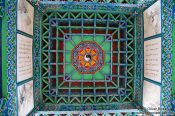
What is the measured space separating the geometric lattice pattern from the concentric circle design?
104mm

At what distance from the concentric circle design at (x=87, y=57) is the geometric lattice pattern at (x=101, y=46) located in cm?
10

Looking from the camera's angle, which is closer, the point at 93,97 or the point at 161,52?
the point at 161,52

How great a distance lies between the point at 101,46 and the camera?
12.0 ft

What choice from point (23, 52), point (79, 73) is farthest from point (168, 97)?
point (23, 52)

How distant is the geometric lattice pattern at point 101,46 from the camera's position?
3.47 metres

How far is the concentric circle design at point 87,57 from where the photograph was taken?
142 inches

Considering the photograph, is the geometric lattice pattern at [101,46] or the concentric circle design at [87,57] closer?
the geometric lattice pattern at [101,46]

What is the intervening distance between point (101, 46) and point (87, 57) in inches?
14.1

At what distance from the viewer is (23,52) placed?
2.71 m

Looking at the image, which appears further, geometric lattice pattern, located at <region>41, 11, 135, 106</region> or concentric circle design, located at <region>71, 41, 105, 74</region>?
concentric circle design, located at <region>71, 41, 105, 74</region>

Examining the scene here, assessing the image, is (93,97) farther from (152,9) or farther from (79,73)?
(152,9)

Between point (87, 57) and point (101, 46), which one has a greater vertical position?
point (101, 46)

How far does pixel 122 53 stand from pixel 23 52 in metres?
1.95

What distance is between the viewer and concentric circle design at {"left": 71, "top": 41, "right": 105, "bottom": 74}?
3609 mm
